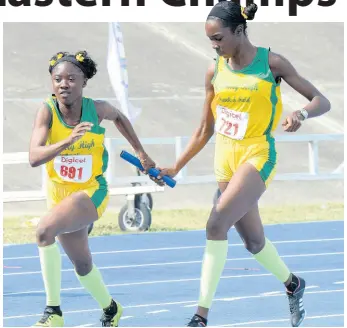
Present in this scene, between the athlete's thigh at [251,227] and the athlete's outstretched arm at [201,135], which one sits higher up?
the athlete's outstretched arm at [201,135]

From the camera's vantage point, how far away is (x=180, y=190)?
27672 millimetres

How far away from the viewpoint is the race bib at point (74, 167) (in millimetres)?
8133

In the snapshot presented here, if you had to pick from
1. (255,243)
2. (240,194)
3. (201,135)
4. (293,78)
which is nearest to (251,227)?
(255,243)

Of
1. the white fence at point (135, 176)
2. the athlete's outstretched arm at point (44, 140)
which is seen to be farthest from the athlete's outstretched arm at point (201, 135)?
the white fence at point (135, 176)

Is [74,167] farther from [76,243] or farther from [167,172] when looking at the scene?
[167,172]

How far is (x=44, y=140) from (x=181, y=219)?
1167 cm

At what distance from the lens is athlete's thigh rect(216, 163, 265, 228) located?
7.93 m

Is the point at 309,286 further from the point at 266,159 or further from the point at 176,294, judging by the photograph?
the point at 266,159

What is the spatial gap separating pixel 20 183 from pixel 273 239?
1382cm

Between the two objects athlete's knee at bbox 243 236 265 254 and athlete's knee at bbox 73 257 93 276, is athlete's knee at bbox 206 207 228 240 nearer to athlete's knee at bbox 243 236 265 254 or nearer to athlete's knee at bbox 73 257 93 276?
athlete's knee at bbox 243 236 265 254

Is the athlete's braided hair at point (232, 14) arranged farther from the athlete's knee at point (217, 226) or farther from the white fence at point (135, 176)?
the white fence at point (135, 176)

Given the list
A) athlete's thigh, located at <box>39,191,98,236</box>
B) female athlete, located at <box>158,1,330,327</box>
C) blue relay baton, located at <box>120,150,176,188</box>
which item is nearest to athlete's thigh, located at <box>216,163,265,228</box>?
female athlete, located at <box>158,1,330,327</box>

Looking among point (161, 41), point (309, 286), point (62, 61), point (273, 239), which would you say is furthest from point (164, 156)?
point (62, 61)

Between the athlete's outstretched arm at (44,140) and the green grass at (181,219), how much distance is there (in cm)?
784
